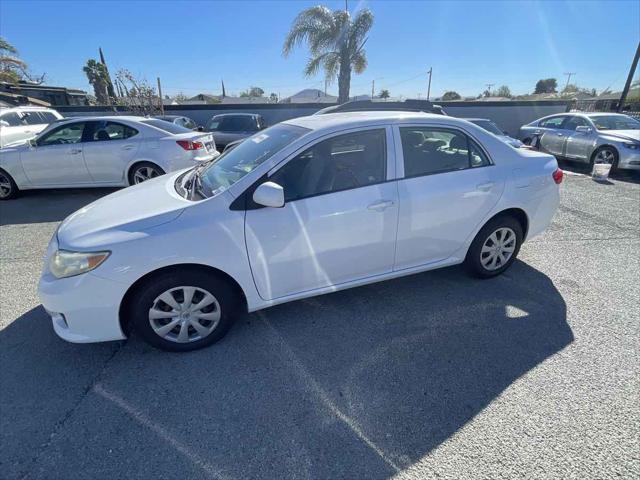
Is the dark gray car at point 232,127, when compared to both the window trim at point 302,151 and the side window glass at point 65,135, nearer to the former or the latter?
the side window glass at point 65,135

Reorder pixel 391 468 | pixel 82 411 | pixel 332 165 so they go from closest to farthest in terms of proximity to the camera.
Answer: pixel 391 468
pixel 82 411
pixel 332 165

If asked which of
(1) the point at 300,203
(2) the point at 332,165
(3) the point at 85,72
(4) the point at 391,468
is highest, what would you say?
(3) the point at 85,72

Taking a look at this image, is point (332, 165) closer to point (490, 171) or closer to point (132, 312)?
point (490, 171)

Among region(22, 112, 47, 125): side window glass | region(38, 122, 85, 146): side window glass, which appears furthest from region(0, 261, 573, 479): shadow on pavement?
region(22, 112, 47, 125): side window glass

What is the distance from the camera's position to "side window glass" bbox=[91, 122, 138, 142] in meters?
6.19

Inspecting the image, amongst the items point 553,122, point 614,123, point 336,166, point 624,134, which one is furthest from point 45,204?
point 614,123

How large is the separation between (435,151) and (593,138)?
8.91 m

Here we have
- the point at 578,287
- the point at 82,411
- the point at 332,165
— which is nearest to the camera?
the point at 82,411

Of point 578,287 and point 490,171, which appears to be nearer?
point 490,171

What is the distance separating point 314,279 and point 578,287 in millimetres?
2749

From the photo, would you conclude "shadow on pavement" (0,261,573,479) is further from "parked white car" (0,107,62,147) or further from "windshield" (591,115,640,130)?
"windshield" (591,115,640,130)

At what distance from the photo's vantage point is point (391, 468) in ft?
5.68

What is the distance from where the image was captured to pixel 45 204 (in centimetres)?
622

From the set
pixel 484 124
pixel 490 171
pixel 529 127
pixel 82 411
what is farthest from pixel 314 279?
pixel 529 127
